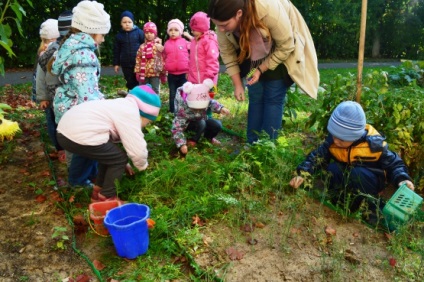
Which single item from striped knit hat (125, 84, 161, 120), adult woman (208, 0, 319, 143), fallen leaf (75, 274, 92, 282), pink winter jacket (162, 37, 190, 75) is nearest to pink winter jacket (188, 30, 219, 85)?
pink winter jacket (162, 37, 190, 75)

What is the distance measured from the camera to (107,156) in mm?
2789

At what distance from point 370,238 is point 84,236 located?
1.95 metres

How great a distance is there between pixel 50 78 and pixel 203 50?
1.88 m

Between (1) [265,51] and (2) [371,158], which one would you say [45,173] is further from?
(2) [371,158]

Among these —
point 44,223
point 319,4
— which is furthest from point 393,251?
point 319,4

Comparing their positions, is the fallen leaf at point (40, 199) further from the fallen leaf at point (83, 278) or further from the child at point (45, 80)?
the fallen leaf at point (83, 278)

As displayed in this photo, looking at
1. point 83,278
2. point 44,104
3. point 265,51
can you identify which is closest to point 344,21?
point 265,51

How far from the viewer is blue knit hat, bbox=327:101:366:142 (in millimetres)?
2791

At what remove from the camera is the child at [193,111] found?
374 cm

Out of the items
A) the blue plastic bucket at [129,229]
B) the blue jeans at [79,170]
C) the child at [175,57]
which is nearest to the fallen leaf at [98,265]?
the blue plastic bucket at [129,229]

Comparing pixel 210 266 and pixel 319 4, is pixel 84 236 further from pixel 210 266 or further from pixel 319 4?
pixel 319 4

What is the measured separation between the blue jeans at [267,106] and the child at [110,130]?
107cm

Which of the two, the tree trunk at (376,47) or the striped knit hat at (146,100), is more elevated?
the striped knit hat at (146,100)

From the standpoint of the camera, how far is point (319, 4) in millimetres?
17281
